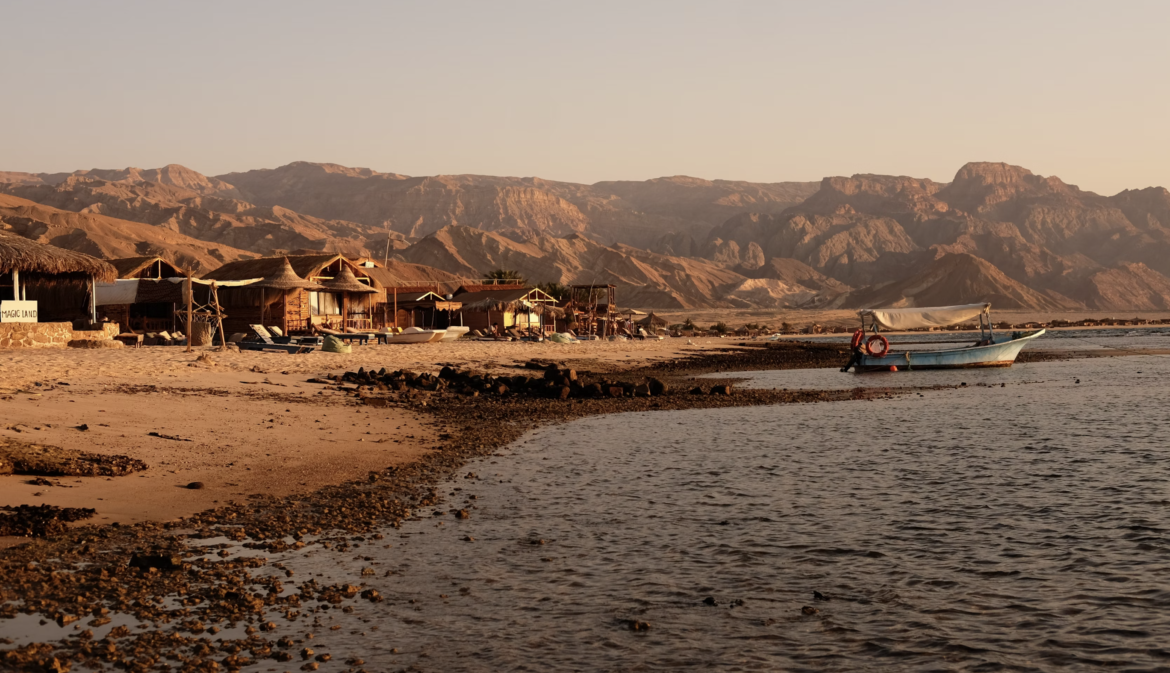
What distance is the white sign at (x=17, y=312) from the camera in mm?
31797

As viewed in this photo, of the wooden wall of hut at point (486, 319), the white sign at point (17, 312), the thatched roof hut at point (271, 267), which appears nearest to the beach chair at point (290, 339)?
the white sign at point (17, 312)

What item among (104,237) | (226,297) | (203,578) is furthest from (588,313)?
(104,237)

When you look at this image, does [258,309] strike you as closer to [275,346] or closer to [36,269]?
[275,346]

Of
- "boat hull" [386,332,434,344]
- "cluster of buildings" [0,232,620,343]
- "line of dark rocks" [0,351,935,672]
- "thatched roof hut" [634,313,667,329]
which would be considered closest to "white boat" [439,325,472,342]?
"boat hull" [386,332,434,344]

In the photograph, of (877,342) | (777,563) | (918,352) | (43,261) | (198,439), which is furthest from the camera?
(877,342)

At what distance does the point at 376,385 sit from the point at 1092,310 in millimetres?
188807

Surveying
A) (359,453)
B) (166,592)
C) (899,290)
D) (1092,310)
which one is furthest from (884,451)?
(1092,310)

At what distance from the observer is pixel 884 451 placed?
17.9 m

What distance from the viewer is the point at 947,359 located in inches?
1752

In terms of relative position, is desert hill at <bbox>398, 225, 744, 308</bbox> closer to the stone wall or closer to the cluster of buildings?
the cluster of buildings

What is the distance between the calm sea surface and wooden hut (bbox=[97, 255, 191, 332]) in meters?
34.8

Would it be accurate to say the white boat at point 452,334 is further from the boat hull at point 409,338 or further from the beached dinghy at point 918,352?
the beached dinghy at point 918,352

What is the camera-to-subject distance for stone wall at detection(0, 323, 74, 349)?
30.5 metres

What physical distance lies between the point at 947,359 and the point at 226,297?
35417 millimetres
